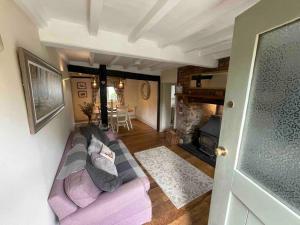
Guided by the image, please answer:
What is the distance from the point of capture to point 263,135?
2.48ft

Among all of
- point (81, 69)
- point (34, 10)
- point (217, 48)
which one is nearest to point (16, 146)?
point (34, 10)

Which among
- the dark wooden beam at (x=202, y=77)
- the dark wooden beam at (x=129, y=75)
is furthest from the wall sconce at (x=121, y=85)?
the dark wooden beam at (x=202, y=77)

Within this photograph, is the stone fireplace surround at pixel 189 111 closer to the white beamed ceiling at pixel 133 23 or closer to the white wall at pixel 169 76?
the white wall at pixel 169 76

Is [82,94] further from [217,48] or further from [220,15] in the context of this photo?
[220,15]

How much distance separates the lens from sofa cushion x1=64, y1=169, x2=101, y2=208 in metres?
1.21

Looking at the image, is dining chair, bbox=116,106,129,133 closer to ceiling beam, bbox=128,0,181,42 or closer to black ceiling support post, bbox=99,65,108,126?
black ceiling support post, bbox=99,65,108,126

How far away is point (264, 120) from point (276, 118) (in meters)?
0.06

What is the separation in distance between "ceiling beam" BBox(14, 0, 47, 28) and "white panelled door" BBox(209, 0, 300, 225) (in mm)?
1459

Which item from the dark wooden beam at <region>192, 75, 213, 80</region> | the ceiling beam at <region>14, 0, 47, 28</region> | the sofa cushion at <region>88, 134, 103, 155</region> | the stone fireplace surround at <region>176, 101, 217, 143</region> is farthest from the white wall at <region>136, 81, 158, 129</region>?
the ceiling beam at <region>14, 0, 47, 28</region>

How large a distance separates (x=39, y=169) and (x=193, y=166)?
248 cm

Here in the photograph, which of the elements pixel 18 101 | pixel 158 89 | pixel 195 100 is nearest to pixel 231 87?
pixel 18 101

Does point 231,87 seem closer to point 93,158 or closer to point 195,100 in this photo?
point 93,158

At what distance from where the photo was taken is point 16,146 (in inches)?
31.2

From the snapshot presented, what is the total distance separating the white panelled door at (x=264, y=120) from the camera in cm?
63
